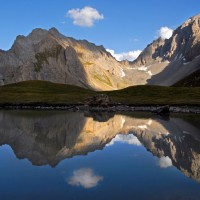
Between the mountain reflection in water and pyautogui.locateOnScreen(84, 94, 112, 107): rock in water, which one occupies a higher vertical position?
pyautogui.locateOnScreen(84, 94, 112, 107): rock in water

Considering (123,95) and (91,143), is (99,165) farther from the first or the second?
(123,95)

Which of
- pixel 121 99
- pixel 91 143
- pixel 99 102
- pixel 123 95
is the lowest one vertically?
pixel 91 143

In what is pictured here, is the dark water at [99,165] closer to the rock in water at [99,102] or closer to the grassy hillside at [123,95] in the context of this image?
the grassy hillside at [123,95]

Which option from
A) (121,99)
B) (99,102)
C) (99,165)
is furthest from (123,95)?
(99,165)

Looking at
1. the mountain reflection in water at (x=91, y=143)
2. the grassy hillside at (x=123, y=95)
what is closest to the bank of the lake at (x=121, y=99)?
the grassy hillside at (x=123, y=95)

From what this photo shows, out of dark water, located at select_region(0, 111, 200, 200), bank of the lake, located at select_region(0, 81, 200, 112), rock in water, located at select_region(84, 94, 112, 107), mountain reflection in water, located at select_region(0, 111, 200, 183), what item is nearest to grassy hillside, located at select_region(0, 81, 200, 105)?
bank of the lake, located at select_region(0, 81, 200, 112)

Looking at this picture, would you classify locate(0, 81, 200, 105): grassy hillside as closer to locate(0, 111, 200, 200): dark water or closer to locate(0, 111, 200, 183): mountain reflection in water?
locate(0, 111, 200, 183): mountain reflection in water

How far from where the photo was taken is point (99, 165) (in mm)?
32156

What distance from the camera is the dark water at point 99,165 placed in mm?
23453

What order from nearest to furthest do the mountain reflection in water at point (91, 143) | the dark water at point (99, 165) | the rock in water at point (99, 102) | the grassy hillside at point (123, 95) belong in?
the dark water at point (99, 165) → the mountain reflection in water at point (91, 143) → the rock in water at point (99, 102) → the grassy hillside at point (123, 95)

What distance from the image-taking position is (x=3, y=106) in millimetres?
128750

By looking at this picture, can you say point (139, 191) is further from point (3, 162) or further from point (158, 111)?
point (158, 111)

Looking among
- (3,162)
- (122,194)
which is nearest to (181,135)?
(3,162)

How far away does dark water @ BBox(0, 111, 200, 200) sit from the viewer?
76.9ft
